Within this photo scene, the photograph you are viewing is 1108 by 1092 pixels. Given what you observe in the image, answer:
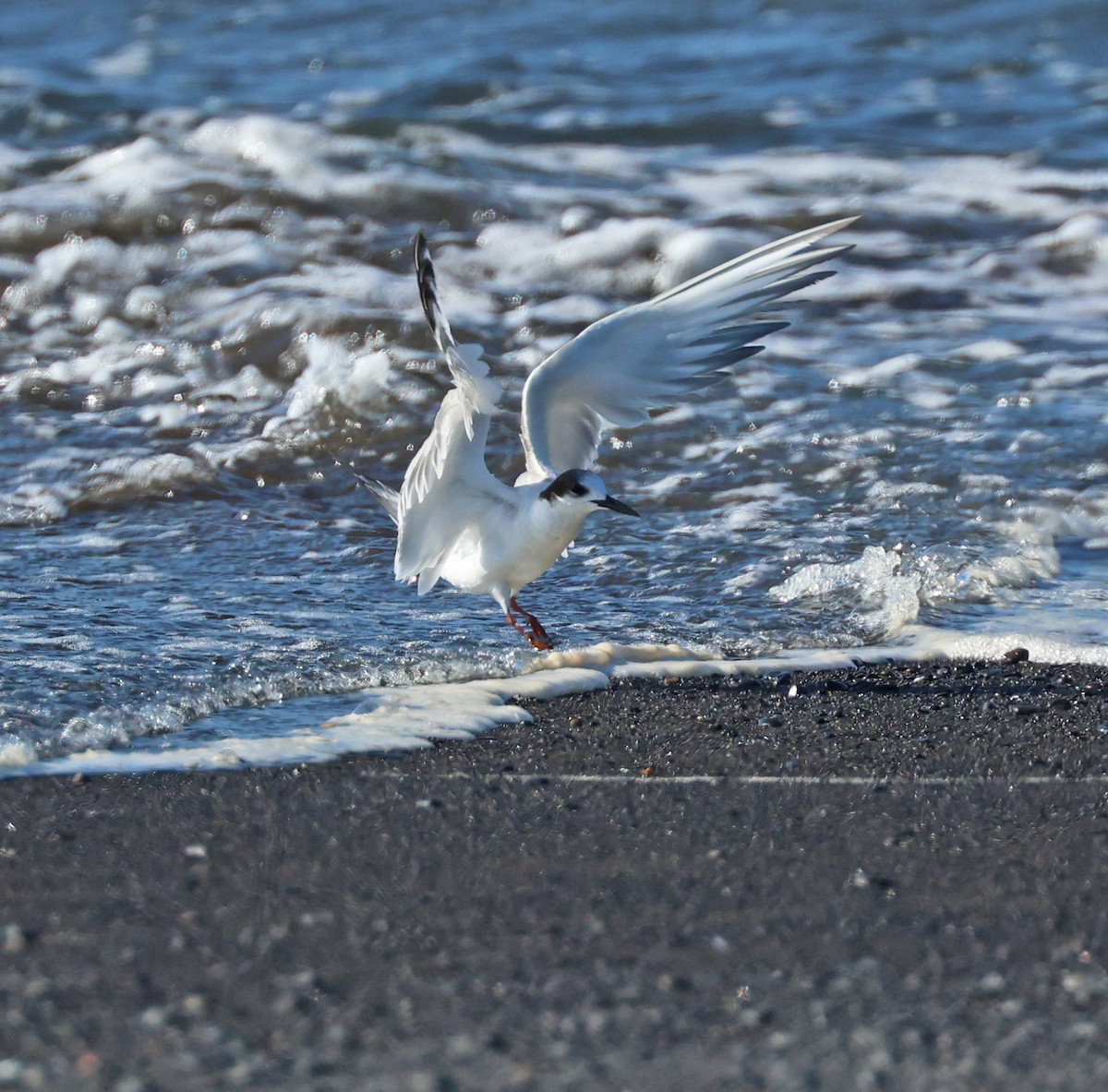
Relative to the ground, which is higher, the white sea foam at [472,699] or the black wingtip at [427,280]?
the black wingtip at [427,280]

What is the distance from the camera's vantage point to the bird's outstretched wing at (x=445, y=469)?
3838 mm

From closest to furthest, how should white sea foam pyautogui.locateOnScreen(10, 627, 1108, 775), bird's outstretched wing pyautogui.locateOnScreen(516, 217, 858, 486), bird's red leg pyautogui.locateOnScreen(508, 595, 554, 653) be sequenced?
white sea foam pyautogui.locateOnScreen(10, 627, 1108, 775) < bird's outstretched wing pyautogui.locateOnScreen(516, 217, 858, 486) < bird's red leg pyautogui.locateOnScreen(508, 595, 554, 653)

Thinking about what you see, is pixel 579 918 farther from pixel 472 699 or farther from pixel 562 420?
pixel 562 420

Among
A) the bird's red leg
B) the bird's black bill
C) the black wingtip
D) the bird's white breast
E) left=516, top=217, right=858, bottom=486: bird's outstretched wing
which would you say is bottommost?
the bird's red leg

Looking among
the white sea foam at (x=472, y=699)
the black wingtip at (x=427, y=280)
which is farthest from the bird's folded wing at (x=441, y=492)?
the white sea foam at (x=472, y=699)

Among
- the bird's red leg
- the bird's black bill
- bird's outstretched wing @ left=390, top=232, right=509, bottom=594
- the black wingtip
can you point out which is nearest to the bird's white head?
the bird's black bill

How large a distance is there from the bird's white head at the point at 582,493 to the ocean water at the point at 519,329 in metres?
0.42

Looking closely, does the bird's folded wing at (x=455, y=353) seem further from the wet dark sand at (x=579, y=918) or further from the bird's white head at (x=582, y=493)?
the wet dark sand at (x=579, y=918)

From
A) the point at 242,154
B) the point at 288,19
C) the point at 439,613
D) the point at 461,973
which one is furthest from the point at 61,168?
the point at 461,973

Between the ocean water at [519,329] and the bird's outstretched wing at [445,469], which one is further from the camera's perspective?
the ocean water at [519,329]

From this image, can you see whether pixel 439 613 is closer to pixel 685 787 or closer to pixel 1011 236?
pixel 685 787

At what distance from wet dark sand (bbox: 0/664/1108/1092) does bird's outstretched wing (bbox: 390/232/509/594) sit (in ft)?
3.07

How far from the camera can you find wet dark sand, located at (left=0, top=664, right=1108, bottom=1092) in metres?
2.06

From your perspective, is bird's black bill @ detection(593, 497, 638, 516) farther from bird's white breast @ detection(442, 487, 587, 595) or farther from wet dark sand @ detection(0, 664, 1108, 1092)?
wet dark sand @ detection(0, 664, 1108, 1092)
